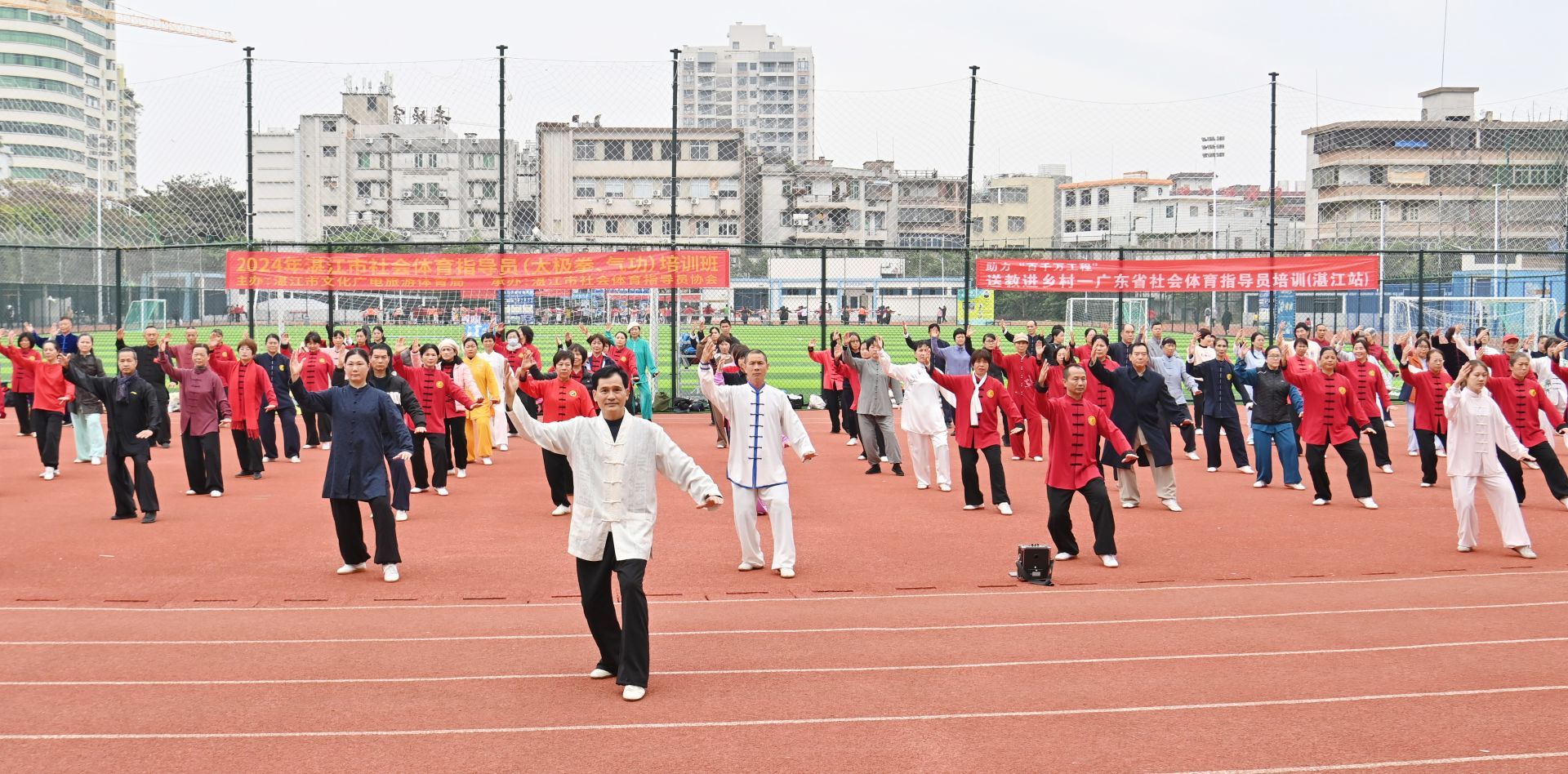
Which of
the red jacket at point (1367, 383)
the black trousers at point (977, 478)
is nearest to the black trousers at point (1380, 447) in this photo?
the red jacket at point (1367, 383)

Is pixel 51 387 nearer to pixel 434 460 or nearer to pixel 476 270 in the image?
pixel 434 460

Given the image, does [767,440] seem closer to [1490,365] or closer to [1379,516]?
[1379,516]

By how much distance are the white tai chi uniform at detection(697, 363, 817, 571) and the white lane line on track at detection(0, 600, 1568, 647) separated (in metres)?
1.86

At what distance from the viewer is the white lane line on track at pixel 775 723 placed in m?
6.09

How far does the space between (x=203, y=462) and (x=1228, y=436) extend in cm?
1197

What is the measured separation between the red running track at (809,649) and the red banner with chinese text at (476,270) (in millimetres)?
9241

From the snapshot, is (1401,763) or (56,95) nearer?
(1401,763)

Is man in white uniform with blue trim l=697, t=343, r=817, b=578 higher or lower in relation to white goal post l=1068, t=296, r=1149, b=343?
lower

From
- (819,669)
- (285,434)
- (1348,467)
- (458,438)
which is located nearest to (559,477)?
(458,438)

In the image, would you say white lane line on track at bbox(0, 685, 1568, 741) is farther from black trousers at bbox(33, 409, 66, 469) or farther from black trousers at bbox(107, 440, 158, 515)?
black trousers at bbox(33, 409, 66, 469)

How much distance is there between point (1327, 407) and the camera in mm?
13625

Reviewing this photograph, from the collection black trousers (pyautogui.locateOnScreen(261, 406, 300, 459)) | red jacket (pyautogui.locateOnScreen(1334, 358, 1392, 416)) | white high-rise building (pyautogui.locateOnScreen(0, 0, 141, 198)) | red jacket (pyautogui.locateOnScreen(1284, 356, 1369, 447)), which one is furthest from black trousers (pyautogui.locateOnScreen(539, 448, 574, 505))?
white high-rise building (pyautogui.locateOnScreen(0, 0, 141, 198))

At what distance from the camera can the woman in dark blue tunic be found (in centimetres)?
983

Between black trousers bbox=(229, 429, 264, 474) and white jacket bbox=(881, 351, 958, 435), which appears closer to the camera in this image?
white jacket bbox=(881, 351, 958, 435)
